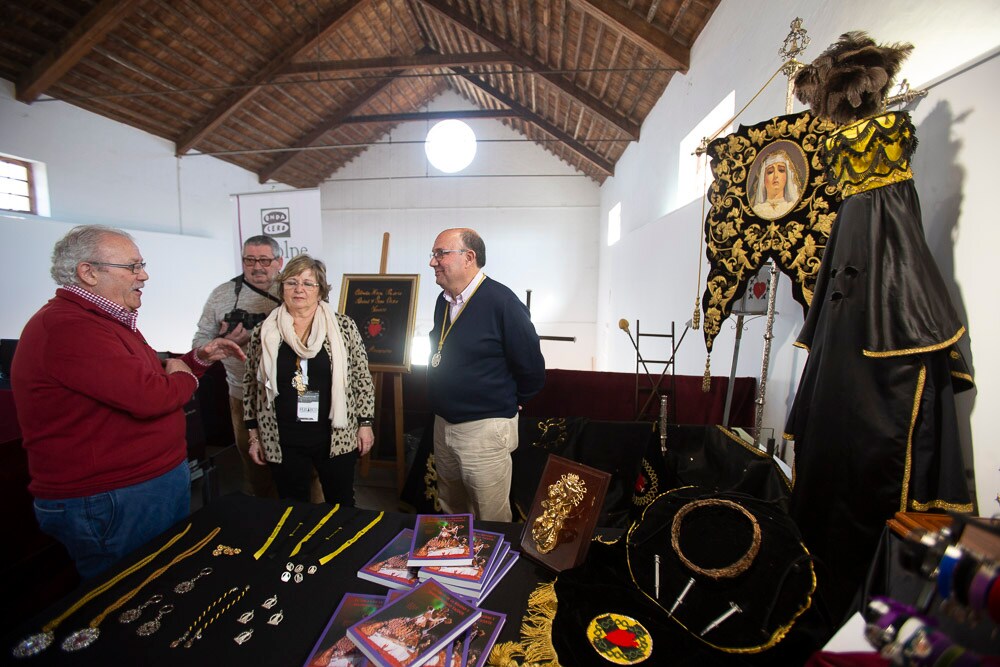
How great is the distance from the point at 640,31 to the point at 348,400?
4.29 m

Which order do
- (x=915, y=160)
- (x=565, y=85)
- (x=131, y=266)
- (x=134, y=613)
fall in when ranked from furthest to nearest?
(x=565, y=85)
(x=915, y=160)
(x=131, y=266)
(x=134, y=613)

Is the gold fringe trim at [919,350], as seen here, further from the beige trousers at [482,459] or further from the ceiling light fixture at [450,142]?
the ceiling light fixture at [450,142]

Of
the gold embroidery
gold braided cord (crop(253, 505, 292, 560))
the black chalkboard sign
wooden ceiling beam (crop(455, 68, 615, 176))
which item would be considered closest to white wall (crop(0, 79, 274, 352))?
the black chalkboard sign

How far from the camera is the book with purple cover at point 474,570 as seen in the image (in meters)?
1.06

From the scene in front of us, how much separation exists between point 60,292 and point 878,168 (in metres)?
2.48

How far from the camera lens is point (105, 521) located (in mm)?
1352

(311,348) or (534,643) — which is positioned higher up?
(311,348)

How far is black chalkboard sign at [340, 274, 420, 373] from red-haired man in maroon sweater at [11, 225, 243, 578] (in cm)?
163

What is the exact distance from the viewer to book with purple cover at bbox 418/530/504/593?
106cm

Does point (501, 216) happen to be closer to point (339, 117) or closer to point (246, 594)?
point (339, 117)

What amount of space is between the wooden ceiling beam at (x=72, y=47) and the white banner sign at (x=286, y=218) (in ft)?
9.74

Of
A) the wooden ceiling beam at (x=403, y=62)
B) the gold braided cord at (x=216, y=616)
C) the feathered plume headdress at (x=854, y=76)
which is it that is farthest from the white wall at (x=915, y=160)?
the wooden ceiling beam at (x=403, y=62)

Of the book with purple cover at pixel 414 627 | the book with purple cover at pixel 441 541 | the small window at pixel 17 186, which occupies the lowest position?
the book with purple cover at pixel 414 627

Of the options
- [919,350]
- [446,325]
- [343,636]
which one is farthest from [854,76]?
[343,636]
